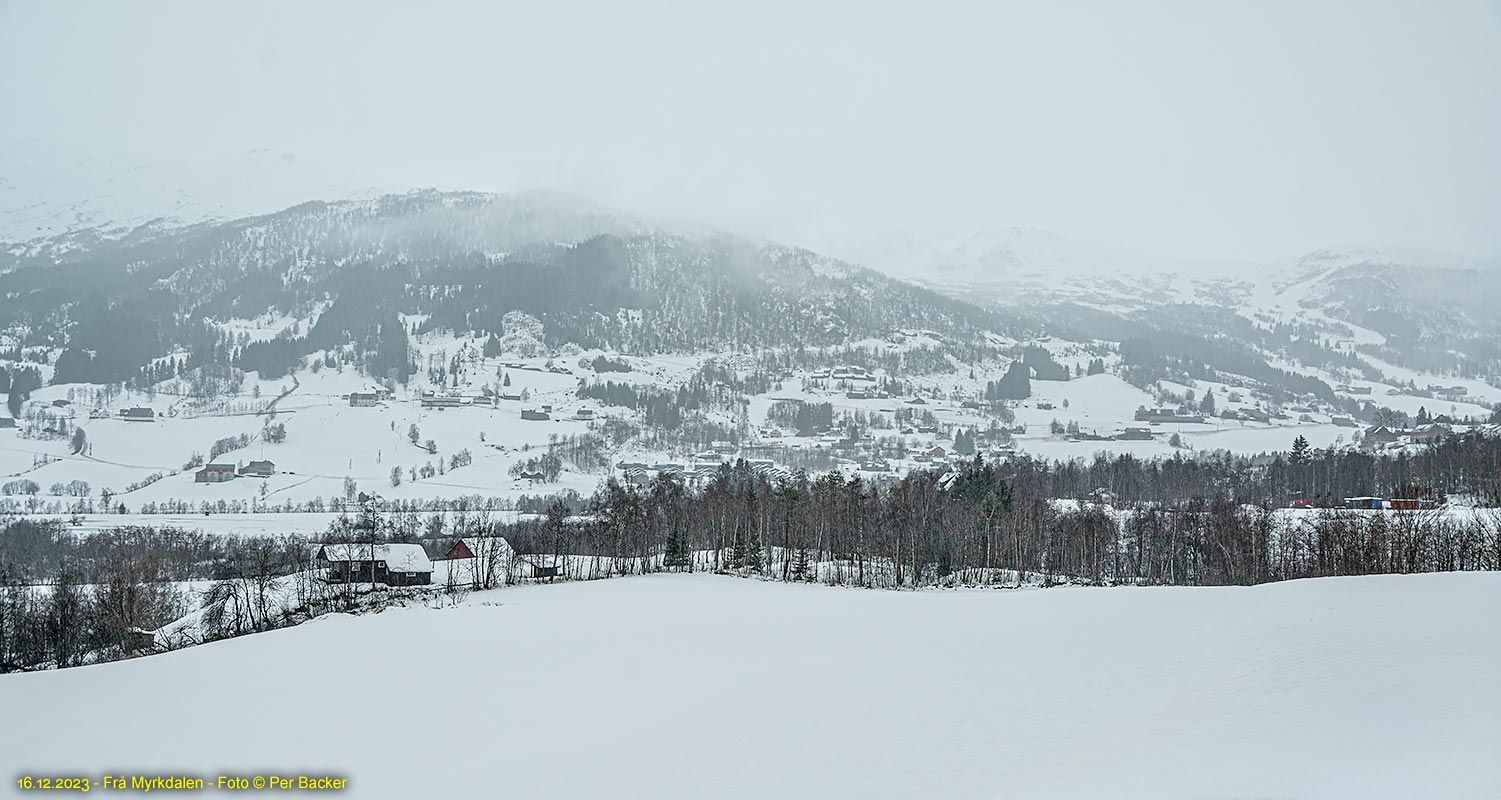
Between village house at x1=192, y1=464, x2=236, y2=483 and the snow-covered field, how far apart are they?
4835 inches

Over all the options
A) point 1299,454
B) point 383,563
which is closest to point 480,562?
point 383,563

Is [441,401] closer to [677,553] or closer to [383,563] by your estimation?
[383,563]

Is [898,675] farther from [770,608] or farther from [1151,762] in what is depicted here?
[770,608]

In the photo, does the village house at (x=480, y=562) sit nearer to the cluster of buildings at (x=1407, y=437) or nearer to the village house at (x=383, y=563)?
the village house at (x=383, y=563)

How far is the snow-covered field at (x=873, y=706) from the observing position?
14039 millimetres

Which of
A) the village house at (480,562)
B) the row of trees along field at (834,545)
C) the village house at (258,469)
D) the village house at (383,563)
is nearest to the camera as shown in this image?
the row of trees along field at (834,545)

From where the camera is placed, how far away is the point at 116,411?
18338 cm

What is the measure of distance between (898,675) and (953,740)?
6905 millimetres

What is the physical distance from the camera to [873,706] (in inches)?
806

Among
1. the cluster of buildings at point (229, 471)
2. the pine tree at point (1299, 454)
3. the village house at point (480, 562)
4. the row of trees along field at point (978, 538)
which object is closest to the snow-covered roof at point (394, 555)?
the village house at point (480, 562)

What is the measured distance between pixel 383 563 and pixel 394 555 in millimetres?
2449

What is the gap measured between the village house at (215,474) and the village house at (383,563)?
84.4 m

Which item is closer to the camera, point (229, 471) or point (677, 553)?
point (677, 553)

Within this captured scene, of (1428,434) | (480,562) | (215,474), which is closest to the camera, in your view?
(480,562)
